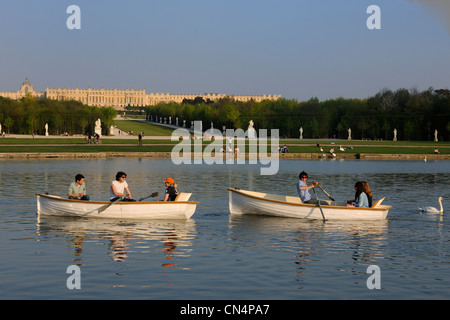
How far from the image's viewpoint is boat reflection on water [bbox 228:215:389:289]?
1677 cm

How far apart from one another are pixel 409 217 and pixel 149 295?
14178mm

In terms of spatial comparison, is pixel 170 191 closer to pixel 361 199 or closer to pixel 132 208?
pixel 132 208

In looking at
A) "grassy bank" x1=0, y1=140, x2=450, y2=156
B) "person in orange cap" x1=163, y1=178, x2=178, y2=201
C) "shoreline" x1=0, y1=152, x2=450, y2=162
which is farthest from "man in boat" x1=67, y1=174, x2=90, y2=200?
"grassy bank" x1=0, y1=140, x2=450, y2=156

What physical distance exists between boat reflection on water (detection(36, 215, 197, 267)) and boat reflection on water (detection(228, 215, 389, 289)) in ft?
5.62

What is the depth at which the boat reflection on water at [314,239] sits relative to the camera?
1677 cm

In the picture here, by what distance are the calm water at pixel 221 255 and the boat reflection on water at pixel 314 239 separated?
0.10 feet

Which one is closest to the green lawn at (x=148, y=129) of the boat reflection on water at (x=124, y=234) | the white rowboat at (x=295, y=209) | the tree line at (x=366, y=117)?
the tree line at (x=366, y=117)

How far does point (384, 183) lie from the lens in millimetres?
39312

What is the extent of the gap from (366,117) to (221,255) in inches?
3701

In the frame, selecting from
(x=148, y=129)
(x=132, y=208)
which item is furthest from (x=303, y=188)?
(x=148, y=129)

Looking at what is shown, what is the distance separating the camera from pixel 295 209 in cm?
2344

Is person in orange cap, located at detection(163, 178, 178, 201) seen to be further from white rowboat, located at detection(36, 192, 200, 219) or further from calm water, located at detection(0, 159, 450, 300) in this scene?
calm water, located at detection(0, 159, 450, 300)
